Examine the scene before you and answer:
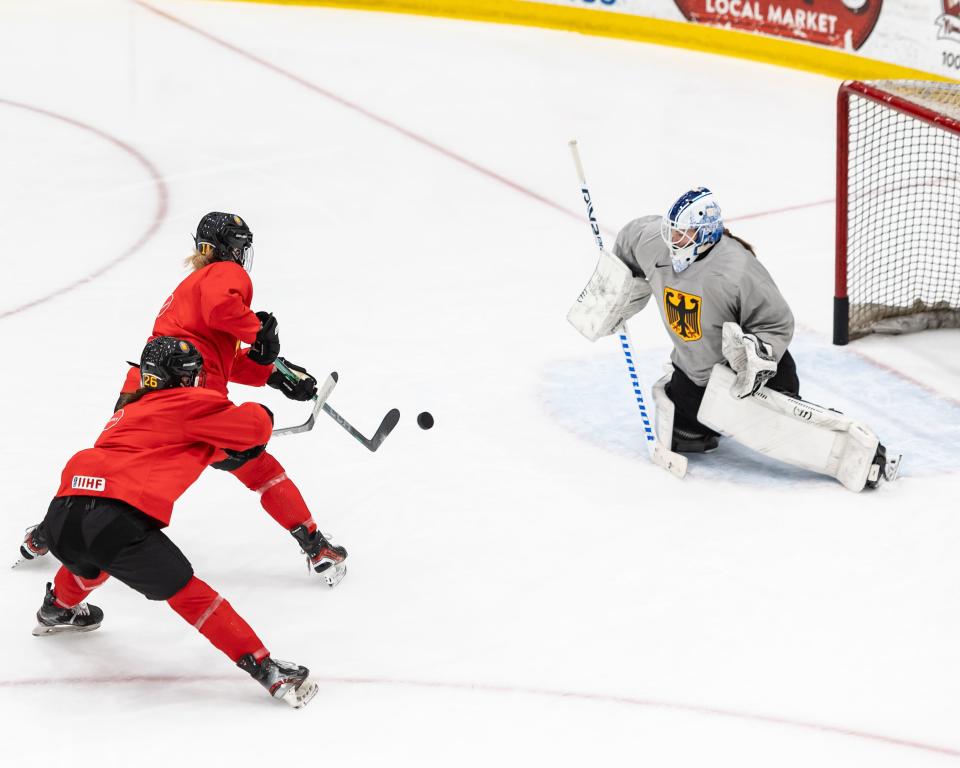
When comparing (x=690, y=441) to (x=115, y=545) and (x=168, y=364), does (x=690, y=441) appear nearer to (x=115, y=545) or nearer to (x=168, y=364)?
(x=168, y=364)

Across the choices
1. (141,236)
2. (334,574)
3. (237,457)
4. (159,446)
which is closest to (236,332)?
(237,457)

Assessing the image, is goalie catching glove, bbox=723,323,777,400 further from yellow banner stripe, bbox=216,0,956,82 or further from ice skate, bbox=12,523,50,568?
yellow banner stripe, bbox=216,0,956,82

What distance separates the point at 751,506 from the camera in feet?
11.9

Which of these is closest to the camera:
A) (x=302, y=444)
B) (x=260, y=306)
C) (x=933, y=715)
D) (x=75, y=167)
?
(x=933, y=715)

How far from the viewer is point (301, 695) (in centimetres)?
283

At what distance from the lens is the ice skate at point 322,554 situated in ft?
10.7

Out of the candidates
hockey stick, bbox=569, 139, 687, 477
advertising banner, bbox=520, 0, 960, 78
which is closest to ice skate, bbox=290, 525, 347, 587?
hockey stick, bbox=569, 139, 687, 477

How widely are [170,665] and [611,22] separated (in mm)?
6133

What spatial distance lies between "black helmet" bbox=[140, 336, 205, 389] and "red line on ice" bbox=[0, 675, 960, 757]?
656mm

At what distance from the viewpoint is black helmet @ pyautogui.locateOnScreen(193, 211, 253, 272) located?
10.8ft

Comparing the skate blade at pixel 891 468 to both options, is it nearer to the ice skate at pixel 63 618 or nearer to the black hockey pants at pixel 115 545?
the black hockey pants at pixel 115 545

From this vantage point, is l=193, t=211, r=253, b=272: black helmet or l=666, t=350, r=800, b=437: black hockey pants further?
l=666, t=350, r=800, b=437: black hockey pants

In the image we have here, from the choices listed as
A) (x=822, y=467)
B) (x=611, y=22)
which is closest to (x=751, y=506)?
(x=822, y=467)

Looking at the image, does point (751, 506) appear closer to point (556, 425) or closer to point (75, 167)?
point (556, 425)
